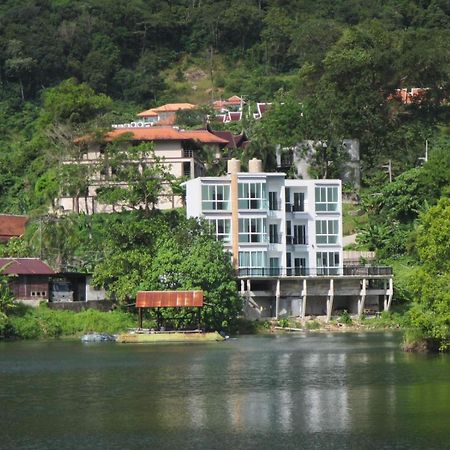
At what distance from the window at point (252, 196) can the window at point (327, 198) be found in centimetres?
440

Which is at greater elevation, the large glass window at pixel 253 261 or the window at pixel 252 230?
the window at pixel 252 230

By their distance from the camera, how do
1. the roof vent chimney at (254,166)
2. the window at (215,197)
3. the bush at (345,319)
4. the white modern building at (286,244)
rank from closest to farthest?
the bush at (345,319)
the white modern building at (286,244)
the window at (215,197)
the roof vent chimney at (254,166)

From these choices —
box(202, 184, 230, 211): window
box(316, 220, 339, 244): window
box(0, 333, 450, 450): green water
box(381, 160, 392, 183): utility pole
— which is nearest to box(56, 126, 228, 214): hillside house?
box(202, 184, 230, 211): window

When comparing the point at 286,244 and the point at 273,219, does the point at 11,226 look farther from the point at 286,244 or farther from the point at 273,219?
the point at 286,244

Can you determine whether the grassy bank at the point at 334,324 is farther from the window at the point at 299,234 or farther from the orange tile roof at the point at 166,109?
the orange tile roof at the point at 166,109

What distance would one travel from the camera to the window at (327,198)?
9862 centimetres

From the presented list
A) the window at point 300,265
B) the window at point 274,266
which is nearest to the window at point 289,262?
the window at point 300,265

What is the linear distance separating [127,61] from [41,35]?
13.8 metres

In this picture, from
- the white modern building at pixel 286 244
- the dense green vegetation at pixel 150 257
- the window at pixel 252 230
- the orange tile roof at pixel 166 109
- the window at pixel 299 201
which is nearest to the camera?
the dense green vegetation at pixel 150 257

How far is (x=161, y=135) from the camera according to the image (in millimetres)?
115250

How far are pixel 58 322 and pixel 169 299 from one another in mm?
9162

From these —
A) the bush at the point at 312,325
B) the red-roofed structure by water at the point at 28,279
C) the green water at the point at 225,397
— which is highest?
the red-roofed structure by water at the point at 28,279

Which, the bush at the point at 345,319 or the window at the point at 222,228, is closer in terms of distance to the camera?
the bush at the point at 345,319

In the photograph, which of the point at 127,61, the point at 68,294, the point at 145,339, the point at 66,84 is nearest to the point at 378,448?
the point at 145,339
